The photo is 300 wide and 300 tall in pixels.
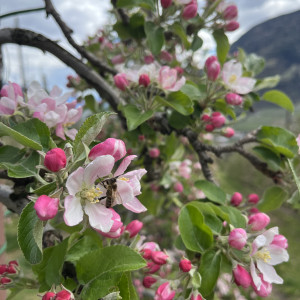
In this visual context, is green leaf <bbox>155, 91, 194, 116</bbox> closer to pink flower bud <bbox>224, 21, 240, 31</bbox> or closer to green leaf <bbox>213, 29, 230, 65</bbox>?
green leaf <bbox>213, 29, 230, 65</bbox>

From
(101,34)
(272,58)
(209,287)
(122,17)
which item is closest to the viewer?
(209,287)

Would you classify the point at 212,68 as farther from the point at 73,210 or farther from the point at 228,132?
the point at 73,210

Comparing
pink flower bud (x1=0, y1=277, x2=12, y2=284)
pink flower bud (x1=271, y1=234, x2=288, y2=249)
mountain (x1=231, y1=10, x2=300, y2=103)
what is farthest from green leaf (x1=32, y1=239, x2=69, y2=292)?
mountain (x1=231, y1=10, x2=300, y2=103)

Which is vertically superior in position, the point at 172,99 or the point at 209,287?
the point at 172,99

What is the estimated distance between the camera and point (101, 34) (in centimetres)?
229

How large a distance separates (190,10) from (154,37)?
160mm

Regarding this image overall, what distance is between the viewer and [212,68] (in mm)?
1075

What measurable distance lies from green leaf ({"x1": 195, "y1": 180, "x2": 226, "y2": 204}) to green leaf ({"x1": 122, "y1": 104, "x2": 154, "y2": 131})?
0.90 feet

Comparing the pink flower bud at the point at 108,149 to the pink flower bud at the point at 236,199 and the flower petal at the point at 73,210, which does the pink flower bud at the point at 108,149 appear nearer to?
the flower petal at the point at 73,210

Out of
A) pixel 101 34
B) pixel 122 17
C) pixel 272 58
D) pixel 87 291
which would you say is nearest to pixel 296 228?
pixel 101 34

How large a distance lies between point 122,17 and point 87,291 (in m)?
1.17

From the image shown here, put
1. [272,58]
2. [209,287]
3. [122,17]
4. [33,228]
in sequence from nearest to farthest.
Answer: [33,228] → [209,287] → [122,17] → [272,58]

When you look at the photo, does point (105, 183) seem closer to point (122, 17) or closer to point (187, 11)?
point (187, 11)

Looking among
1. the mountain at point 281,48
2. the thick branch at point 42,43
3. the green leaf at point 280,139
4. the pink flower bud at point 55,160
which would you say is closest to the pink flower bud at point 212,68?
the green leaf at point 280,139
